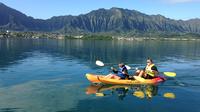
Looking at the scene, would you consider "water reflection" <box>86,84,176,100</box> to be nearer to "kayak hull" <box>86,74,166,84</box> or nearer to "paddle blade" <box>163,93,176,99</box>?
"paddle blade" <box>163,93,176,99</box>

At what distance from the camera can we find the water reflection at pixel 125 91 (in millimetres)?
32300

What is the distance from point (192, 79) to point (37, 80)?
1967 cm

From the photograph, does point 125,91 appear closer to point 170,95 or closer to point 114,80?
point 114,80

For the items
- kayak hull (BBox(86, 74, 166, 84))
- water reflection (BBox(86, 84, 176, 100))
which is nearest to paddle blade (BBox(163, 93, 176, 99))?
water reflection (BBox(86, 84, 176, 100))

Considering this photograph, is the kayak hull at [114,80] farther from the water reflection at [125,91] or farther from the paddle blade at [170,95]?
the paddle blade at [170,95]

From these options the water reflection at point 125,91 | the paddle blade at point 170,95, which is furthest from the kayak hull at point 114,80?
the paddle blade at point 170,95

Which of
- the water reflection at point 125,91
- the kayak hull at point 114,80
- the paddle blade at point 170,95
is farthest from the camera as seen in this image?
the kayak hull at point 114,80

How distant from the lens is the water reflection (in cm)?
3230

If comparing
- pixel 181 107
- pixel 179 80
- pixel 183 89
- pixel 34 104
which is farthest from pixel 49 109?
pixel 179 80

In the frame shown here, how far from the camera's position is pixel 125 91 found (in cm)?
3431

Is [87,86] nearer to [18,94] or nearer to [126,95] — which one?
→ [126,95]

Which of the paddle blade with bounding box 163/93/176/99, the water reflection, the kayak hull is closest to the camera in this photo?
the paddle blade with bounding box 163/93/176/99

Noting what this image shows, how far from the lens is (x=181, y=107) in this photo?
28.2 meters

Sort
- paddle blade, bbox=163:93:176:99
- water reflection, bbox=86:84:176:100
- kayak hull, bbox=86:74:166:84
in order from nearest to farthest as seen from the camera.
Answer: paddle blade, bbox=163:93:176:99 < water reflection, bbox=86:84:176:100 < kayak hull, bbox=86:74:166:84
